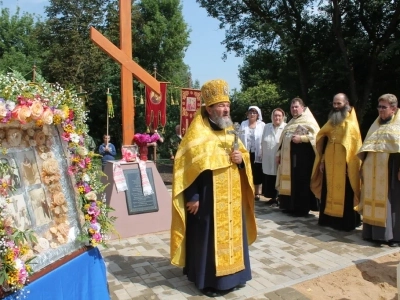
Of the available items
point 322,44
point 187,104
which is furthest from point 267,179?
point 322,44

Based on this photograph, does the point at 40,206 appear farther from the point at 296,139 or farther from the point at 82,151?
the point at 296,139

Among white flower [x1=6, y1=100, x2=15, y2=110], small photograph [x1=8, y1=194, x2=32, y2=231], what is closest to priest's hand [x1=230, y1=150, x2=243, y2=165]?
small photograph [x1=8, y1=194, x2=32, y2=231]

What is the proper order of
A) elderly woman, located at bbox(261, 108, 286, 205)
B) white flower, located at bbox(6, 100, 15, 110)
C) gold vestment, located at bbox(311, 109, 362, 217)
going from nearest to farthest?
1. white flower, located at bbox(6, 100, 15, 110)
2. gold vestment, located at bbox(311, 109, 362, 217)
3. elderly woman, located at bbox(261, 108, 286, 205)

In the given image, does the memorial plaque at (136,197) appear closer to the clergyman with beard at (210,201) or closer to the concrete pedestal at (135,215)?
the concrete pedestal at (135,215)

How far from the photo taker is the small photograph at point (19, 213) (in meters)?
2.92

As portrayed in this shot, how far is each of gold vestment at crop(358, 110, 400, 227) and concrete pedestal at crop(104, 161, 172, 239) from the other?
3.07 m

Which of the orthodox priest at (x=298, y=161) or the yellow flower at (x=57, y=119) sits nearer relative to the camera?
the yellow flower at (x=57, y=119)

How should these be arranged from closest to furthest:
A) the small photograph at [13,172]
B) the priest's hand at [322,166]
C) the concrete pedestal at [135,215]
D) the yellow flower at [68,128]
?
1. the small photograph at [13,172]
2. the yellow flower at [68,128]
3. the concrete pedestal at [135,215]
4. the priest's hand at [322,166]

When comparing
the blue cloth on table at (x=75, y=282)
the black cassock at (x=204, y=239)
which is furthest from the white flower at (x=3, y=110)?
the black cassock at (x=204, y=239)

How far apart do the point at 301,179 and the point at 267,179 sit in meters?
1.25

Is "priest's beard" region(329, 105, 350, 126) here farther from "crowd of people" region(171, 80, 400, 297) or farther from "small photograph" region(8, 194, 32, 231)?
"small photograph" region(8, 194, 32, 231)

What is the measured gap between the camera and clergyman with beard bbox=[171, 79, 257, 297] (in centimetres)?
404

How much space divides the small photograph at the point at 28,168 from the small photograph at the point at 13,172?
5cm

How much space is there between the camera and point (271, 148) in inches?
319
